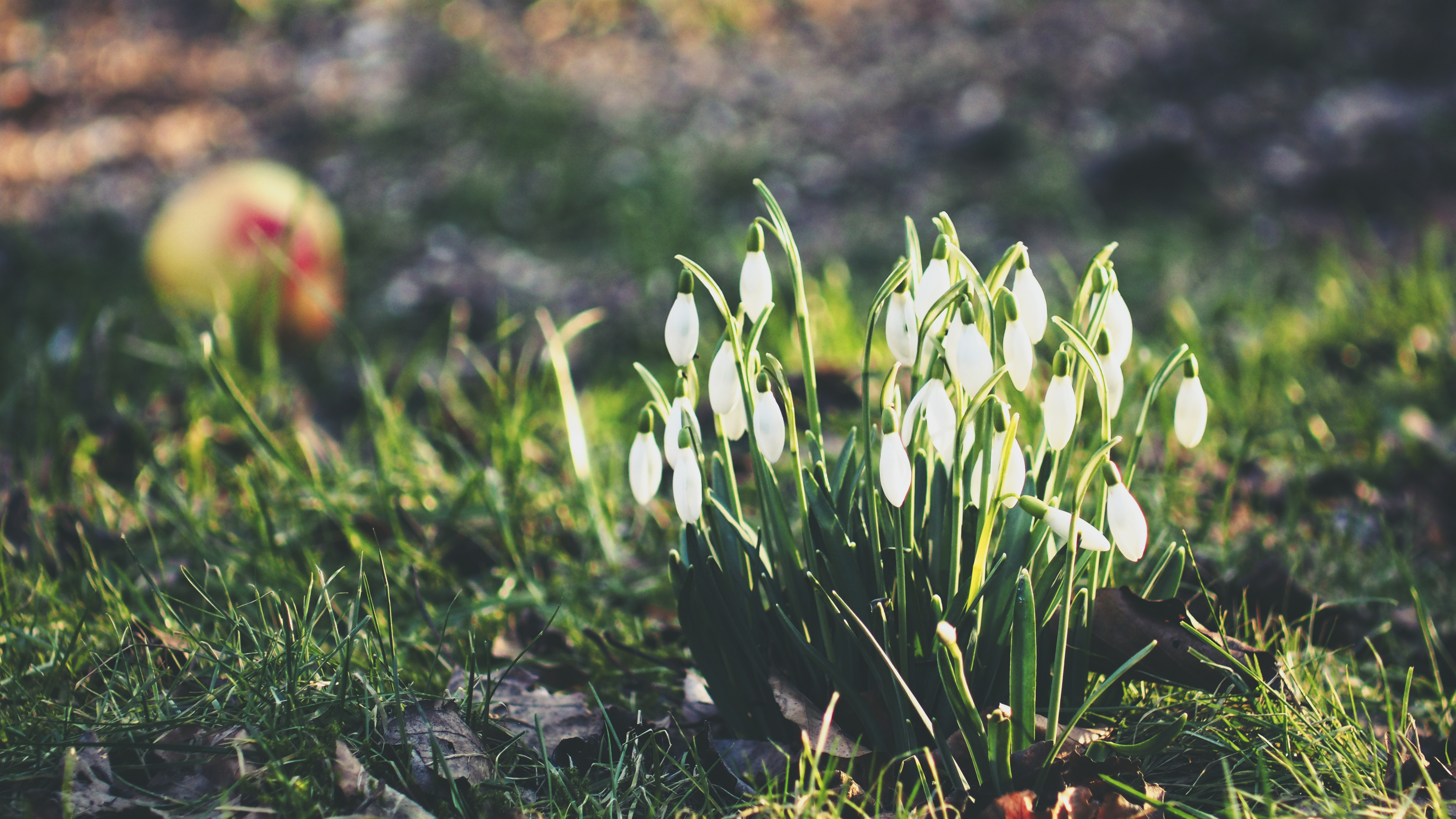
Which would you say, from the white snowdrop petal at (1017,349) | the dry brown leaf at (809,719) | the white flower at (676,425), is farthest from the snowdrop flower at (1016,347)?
the dry brown leaf at (809,719)

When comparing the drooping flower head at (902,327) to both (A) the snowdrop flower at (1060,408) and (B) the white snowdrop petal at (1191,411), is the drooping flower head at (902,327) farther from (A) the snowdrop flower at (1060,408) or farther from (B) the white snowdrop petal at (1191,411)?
(B) the white snowdrop petal at (1191,411)

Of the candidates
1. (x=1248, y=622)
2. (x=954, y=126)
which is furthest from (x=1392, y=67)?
(x=1248, y=622)

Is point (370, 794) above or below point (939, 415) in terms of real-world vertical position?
below

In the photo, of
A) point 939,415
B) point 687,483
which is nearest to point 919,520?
point 939,415

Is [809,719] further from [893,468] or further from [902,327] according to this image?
[902,327]

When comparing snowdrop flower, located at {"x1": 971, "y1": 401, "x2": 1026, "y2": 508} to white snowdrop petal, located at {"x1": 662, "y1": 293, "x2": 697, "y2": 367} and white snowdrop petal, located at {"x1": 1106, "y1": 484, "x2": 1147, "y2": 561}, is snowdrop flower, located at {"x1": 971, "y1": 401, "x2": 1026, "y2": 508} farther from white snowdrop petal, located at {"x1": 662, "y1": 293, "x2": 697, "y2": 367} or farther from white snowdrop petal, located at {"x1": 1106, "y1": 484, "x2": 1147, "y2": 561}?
white snowdrop petal, located at {"x1": 662, "y1": 293, "x2": 697, "y2": 367}

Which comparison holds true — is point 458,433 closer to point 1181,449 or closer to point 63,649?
point 63,649
